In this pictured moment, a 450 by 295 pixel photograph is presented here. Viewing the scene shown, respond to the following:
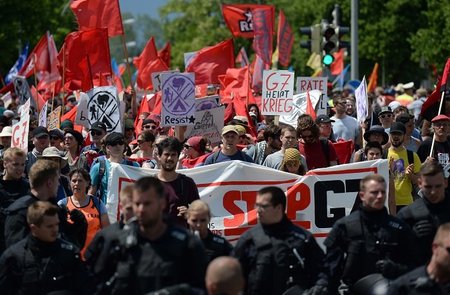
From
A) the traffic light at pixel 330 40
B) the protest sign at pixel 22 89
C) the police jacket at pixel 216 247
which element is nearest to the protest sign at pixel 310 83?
the traffic light at pixel 330 40

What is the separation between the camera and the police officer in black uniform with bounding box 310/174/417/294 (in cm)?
943

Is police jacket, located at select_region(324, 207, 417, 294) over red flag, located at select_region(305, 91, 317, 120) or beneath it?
over

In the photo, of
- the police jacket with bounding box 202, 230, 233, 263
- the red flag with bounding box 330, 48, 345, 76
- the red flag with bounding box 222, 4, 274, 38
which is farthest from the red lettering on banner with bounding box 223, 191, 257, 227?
the red flag with bounding box 330, 48, 345, 76

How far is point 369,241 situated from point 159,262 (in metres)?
2.32

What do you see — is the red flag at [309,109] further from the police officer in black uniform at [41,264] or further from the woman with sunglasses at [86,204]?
the police officer in black uniform at [41,264]

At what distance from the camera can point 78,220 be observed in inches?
394

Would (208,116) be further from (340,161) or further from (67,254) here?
(67,254)

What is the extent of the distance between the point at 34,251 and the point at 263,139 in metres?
6.73

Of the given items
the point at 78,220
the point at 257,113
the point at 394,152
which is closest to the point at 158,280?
the point at 78,220

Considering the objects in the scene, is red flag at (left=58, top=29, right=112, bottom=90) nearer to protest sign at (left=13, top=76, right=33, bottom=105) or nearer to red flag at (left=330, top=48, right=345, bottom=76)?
protest sign at (left=13, top=76, right=33, bottom=105)

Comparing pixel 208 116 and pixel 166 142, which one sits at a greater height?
pixel 166 142

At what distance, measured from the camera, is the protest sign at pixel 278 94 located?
18.0m

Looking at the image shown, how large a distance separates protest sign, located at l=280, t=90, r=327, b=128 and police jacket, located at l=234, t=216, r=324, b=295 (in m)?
9.17

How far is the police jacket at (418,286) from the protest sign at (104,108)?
850 centimetres
